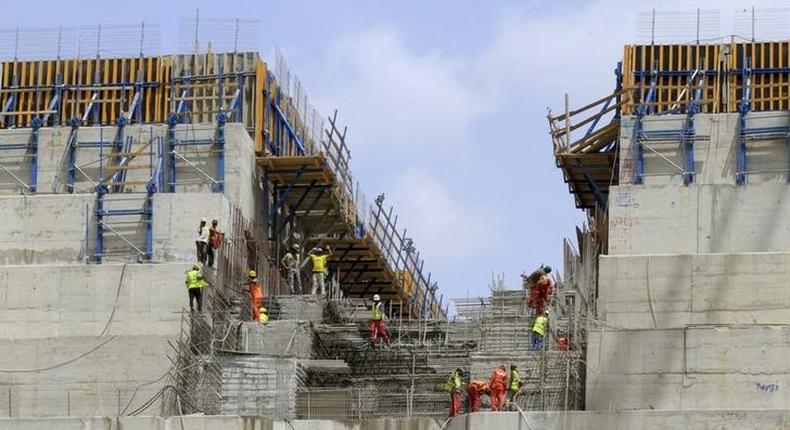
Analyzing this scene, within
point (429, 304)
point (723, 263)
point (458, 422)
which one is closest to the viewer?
point (458, 422)

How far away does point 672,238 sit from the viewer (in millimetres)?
55531

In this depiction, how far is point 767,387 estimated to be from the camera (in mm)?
49625

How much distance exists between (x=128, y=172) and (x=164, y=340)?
745 centimetres

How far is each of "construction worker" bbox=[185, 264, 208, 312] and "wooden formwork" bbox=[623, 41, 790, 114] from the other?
12813 mm

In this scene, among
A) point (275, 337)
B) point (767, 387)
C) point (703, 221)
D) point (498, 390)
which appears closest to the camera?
point (767, 387)

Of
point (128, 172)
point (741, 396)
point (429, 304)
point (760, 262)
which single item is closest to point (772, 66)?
point (760, 262)

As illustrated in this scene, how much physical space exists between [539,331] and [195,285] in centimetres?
828

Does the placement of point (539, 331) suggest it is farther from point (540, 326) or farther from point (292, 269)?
point (292, 269)

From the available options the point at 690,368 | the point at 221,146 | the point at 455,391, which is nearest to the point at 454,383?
the point at 455,391

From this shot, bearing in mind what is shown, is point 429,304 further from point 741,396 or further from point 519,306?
point 741,396

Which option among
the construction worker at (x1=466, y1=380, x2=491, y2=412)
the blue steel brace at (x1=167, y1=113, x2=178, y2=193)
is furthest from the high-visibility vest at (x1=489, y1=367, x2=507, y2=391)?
the blue steel brace at (x1=167, y1=113, x2=178, y2=193)

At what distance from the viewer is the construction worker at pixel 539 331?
51875 mm

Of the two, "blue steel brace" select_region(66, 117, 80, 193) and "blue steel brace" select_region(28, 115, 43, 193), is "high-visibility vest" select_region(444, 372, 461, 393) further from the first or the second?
"blue steel brace" select_region(28, 115, 43, 193)

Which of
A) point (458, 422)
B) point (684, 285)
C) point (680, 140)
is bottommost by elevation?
point (458, 422)
